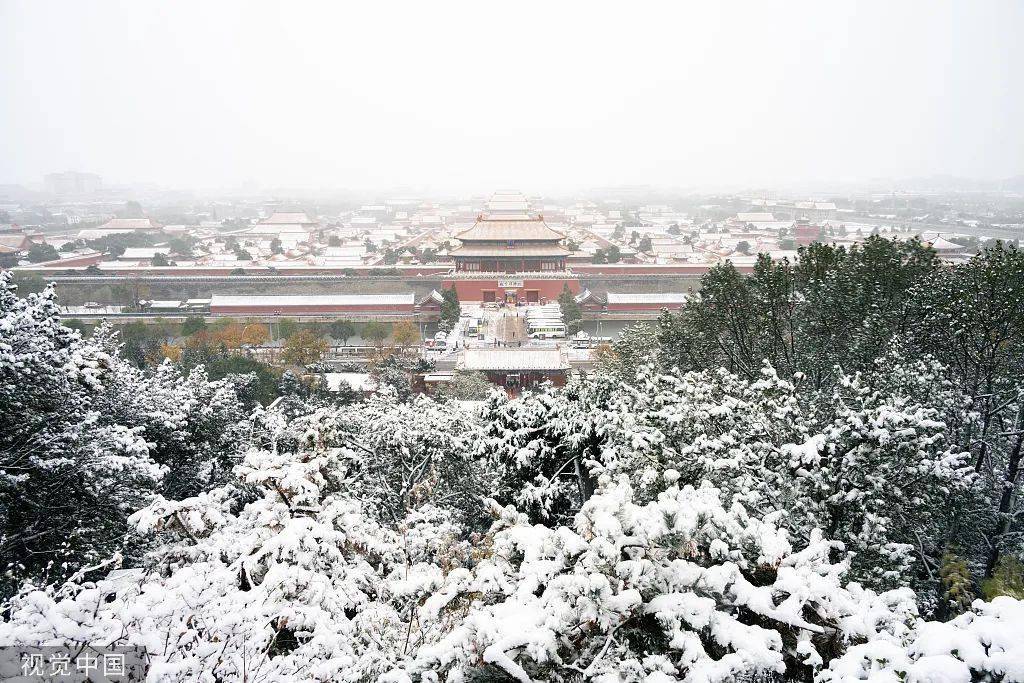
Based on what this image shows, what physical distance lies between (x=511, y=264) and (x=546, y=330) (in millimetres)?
7126

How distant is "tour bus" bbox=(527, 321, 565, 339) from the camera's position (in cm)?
2086

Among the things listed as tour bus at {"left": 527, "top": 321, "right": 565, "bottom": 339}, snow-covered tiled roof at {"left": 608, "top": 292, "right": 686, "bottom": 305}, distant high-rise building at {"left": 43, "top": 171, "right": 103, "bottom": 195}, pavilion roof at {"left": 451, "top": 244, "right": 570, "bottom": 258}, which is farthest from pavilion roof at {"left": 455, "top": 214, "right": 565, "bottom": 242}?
distant high-rise building at {"left": 43, "top": 171, "right": 103, "bottom": 195}

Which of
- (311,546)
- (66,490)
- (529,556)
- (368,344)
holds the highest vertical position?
(529,556)

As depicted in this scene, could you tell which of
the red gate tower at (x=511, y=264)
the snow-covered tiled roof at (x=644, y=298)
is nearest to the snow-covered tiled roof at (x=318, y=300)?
the red gate tower at (x=511, y=264)

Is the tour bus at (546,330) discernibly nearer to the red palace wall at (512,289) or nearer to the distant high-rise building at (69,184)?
the red palace wall at (512,289)

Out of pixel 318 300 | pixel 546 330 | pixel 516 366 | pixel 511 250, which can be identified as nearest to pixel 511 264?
pixel 511 250

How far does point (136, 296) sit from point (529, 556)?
28293mm

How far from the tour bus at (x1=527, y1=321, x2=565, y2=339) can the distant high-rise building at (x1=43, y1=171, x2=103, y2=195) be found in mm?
115713

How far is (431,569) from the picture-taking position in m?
3.67

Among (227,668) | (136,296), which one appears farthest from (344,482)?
(136,296)

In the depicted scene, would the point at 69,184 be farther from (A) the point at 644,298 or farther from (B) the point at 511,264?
(A) the point at 644,298

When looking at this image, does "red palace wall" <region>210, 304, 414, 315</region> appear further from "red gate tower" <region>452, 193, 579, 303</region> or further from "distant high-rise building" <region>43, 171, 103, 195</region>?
"distant high-rise building" <region>43, 171, 103, 195</region>

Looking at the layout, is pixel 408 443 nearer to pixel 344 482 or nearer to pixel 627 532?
pixel 344 482

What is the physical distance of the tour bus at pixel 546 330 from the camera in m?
20.9
